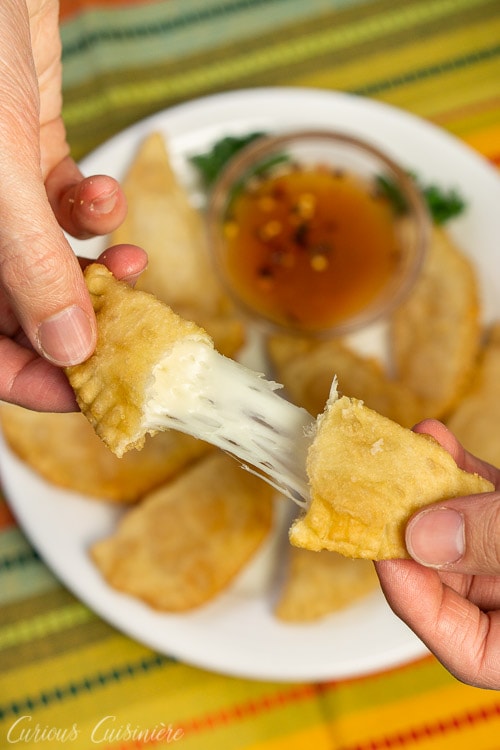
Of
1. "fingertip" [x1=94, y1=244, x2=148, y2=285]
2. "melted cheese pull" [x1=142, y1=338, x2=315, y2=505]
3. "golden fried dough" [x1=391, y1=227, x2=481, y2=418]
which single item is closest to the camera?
"melted cheese pull" [x1=142, y1=338, x2=315, y2=505]

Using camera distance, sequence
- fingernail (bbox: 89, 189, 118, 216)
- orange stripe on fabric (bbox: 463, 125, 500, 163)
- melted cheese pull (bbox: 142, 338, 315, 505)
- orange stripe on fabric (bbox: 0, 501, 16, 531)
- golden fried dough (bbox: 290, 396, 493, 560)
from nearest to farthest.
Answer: golden fried dough (bbox: 290, 396, 493, 560) → melted cheese pull (bbox: 142, 338, 315, 505) → fingernail (bbox: 89, 189, 118, 216) → orange stripe on fabric (bbox: 0, 501, 16, 531) → orange stripe on fabric (bbox: 463, 125, 500, 163)

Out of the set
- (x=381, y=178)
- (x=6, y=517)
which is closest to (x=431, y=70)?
(x=381, y=178)

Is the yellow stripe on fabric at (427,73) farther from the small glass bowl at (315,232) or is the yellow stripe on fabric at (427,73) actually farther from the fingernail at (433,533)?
the fingernail at (433,533)

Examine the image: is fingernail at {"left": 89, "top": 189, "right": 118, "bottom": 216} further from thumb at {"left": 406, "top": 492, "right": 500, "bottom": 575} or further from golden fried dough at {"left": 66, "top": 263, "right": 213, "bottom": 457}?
thumb at {"left": 406, "top": 492, "right": 500, "bottom": 575}

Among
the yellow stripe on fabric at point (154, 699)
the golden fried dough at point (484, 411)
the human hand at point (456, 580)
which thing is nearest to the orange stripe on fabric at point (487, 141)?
the golden fried dough at point (484, 411)

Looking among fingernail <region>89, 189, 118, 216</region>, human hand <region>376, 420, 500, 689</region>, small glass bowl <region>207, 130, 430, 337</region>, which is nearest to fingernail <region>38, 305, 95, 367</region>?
fingernail <region>89, 189, 118, 216</region>

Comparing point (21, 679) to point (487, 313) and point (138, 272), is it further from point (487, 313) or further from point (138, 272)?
point (487, 313)

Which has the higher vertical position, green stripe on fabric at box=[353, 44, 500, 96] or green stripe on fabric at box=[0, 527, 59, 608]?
green stripe on fabric at box=[353, 44, 500, 96]
